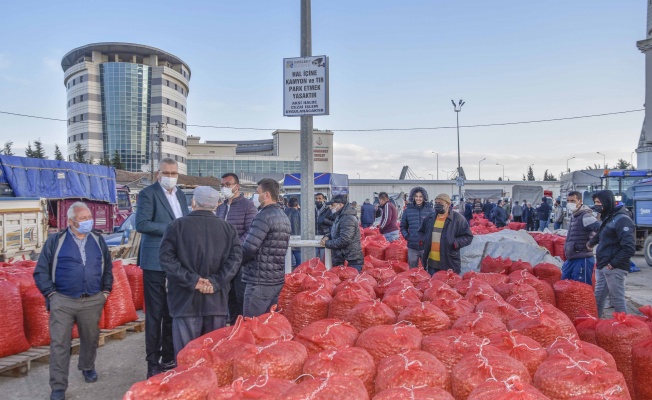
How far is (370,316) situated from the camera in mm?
3826

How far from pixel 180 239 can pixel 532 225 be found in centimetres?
2165

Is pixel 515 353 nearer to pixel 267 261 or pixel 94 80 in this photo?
pixel 267 261

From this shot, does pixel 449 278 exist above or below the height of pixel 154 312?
above

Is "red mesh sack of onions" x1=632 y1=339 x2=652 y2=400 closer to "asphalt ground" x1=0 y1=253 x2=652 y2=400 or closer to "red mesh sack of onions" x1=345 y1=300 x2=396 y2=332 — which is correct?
"red mesh sack of onions" x1=345 y1=300 x2=396 y2=332

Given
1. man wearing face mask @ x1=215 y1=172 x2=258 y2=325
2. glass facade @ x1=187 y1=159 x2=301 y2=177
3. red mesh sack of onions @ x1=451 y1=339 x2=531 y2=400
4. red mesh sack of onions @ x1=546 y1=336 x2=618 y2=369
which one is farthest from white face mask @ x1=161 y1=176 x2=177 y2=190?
glass facade @ x1=187 y1=159 x2=301 y2=177

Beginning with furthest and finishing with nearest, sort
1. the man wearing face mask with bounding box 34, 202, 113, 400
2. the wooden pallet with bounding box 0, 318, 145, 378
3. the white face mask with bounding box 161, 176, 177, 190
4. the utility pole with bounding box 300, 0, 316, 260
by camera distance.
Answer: the utility pole with bounding box 300, 0, 316, 260 → the white face mask with bounding box 161, 176, 177, 190 → the wooden pallet with bounding box 0, 318, 145, 378 → the man wearing face mask with bounding box 34, 202, 113, 400

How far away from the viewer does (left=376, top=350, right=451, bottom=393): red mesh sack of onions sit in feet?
8.47

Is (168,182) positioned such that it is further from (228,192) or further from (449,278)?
(449,278)

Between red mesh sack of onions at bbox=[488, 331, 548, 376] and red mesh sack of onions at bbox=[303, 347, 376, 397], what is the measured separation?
0.81m

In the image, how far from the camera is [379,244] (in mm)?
9359

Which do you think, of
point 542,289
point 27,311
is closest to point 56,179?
point 27,311

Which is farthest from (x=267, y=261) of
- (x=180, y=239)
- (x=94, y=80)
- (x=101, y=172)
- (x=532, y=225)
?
(x=94, y=80)

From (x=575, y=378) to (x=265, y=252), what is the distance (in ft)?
9.14

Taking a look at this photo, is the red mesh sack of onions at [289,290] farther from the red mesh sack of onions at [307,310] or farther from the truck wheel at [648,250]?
the truck wheel at [648,250]
